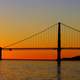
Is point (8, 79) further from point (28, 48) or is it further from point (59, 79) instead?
point (28, 48)

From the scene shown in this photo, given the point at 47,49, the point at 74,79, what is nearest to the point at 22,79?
the point at 74,79

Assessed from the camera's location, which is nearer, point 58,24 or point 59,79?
point 59,79

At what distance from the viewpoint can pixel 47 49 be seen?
42.2m

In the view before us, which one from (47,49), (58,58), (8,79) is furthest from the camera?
(47,49)

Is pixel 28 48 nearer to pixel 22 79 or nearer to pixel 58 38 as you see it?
pixel 58 38

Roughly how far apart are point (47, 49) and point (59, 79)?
28.9 meters

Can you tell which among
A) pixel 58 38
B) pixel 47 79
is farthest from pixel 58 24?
pixel 47 79

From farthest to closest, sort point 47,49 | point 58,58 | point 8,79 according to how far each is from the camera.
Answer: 1. point 47,49
2. point 58,58
3. point 8,79

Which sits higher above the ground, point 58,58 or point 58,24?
point 58,24

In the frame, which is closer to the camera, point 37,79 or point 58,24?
point 37,79

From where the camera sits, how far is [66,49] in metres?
40.5

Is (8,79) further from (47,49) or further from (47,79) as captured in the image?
(47,49)

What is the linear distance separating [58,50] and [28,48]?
368 centimetres

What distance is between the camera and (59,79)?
13336mm
